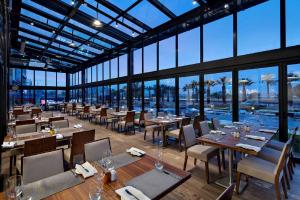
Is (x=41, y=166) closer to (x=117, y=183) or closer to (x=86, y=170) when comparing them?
(x=86, y=170)

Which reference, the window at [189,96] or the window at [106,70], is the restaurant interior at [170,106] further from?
the window at [106,70]

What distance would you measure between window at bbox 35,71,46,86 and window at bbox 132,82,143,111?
11.4 m

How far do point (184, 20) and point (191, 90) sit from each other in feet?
8.48

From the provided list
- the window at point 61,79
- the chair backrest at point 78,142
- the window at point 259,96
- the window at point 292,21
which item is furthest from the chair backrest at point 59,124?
the window at point 61,79

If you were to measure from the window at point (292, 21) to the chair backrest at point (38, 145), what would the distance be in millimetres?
5410

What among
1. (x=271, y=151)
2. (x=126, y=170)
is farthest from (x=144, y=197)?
(x=271, y=151)

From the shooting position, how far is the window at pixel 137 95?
830cm

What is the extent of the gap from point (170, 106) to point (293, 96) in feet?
13.1

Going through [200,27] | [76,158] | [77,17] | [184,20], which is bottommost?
[76,158]

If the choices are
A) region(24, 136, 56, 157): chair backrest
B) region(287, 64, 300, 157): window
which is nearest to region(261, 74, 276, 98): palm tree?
region(287, 64, 300, 157): window

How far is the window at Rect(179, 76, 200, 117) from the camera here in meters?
5.77

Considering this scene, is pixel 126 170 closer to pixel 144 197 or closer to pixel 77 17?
pixel 144 197

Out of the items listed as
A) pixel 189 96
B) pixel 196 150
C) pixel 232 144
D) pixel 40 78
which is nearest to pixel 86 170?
pixel 196 150

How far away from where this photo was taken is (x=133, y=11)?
5637 mm
